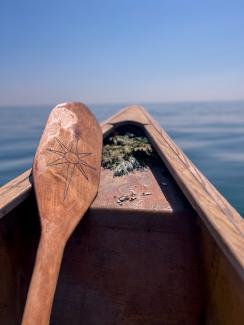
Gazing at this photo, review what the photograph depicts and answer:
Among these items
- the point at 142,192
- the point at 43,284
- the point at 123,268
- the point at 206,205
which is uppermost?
the point at 206,205

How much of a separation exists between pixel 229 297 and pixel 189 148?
8.38 m

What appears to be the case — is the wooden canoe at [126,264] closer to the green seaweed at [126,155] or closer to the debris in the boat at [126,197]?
the debris in the boat at [126,197]

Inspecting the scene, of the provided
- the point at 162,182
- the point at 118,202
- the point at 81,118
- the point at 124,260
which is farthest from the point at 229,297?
the point at 81,118

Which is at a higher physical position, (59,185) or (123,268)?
(59,185)

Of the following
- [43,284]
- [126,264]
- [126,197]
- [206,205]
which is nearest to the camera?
[43,284]

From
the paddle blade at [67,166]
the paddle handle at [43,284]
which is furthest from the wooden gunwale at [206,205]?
the paddle handle at [43,284]

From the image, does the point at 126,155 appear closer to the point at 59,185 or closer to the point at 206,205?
the point at 59,185

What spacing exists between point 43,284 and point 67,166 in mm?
Answer: 886

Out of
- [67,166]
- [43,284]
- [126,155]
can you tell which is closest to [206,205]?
[43,284]

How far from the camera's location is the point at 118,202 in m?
1.91

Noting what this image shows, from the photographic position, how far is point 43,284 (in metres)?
1.30

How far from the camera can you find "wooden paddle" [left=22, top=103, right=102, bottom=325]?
1.29 metres

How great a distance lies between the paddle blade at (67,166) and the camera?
174cm

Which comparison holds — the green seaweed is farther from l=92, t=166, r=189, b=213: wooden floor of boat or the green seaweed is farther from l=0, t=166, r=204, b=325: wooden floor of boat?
l=0, t=166, r=204, b=325: wooden floor of boat
